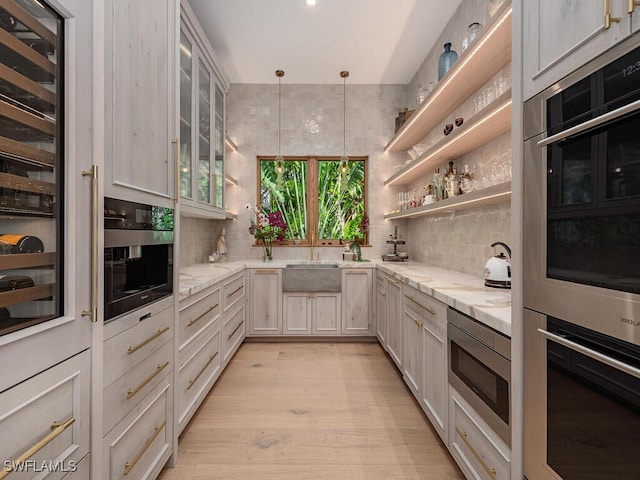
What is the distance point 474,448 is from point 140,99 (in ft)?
6.90

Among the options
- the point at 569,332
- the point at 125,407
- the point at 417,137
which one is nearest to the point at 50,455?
the point at 125,407

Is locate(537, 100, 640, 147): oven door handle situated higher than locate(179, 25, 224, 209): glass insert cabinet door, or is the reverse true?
locate(179, 25, 224, 209): glass insert cabinet door

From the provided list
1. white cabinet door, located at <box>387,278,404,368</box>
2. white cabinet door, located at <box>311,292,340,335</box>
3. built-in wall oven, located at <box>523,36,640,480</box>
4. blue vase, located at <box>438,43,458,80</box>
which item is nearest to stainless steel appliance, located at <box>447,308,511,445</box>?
built-in wall oven, located at <box>523,36,640,480</box>

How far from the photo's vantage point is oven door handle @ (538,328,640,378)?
704 mm

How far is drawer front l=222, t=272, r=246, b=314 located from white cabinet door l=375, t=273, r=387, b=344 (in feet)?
4.76

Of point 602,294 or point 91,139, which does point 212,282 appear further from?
point 602,294

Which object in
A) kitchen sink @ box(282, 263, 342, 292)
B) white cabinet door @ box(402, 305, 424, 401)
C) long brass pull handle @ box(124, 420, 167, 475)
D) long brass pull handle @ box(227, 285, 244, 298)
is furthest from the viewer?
kitchen sink @ box(282, 263, 342, 292)

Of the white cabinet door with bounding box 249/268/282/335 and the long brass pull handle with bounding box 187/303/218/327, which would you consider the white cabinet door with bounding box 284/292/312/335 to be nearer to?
the white cabinet door with bounding box 249/268/282/335

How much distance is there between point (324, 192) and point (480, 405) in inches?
132

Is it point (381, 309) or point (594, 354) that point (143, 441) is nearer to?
point (594, 354)

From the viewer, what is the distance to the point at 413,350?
2332 millimetres

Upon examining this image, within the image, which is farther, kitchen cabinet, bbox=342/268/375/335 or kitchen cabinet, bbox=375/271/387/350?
kitchen cabinet, bbox=342/268/375/335

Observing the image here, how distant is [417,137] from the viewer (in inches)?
146

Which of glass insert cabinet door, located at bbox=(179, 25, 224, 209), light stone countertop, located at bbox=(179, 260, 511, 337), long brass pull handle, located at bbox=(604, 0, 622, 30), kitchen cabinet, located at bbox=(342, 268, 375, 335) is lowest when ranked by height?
kitchen cabinet, located at bbox=(342, 268, 375, 335)
